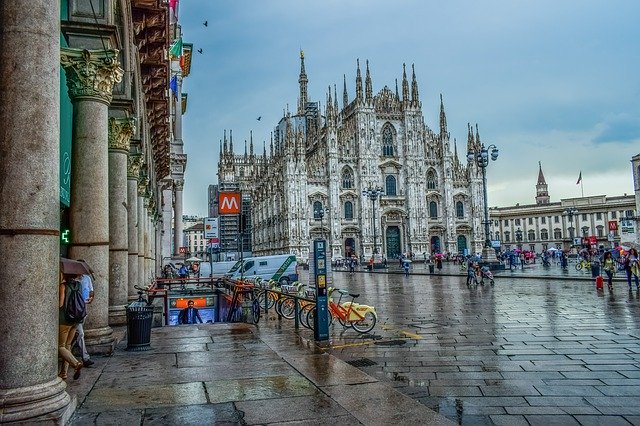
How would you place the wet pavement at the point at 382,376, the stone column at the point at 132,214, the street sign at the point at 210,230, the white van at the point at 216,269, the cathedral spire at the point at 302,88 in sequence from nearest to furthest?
the wet pavement at the point at 382,376, the stone column at the point at 132,214, the street sign at the point at 210,230, the white van at the point at 216,269, the cathedral spire at the point at 302,88

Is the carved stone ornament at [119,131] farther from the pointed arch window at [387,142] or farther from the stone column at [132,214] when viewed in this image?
the pointed arch window at [387,142]

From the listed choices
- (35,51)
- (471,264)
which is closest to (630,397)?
(35,51)

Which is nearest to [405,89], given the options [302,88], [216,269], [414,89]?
[414,89]

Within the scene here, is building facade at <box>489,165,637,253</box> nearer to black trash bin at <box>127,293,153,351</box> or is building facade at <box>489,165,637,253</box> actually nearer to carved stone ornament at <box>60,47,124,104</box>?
black trash bin at <box>127,293,153,351</box>

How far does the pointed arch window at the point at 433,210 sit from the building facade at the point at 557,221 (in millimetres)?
25510

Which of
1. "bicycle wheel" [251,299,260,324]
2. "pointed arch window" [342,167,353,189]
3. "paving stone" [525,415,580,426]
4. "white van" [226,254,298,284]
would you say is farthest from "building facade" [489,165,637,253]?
"paving stone" [525,415,580,426]

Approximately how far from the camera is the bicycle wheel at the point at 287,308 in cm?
1466

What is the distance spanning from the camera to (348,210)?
2766 inches

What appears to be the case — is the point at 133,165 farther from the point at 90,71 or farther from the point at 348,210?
the point at 348,210

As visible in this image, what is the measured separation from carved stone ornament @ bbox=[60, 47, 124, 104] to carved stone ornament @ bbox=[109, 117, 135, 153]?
2797 mm

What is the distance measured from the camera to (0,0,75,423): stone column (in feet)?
14.6

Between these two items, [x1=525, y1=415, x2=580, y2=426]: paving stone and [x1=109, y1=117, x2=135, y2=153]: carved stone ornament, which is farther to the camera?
[x1=109, y1=117, x2=135, y2=153]: carved stone ornament

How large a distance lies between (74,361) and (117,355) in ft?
6.65

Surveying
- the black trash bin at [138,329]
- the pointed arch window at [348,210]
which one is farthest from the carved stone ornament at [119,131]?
the pointed arch window at [348,210]
